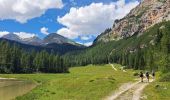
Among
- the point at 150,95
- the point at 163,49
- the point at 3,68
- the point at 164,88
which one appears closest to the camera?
the point at 150,95

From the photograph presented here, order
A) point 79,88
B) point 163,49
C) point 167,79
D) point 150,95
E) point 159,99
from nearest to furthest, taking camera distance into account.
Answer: point 159,99, point 150,95, point 79,88, point 167,79, point 163,49

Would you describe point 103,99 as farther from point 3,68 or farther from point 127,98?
point 3,68

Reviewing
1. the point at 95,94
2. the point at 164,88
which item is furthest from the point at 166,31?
the point at 95,94

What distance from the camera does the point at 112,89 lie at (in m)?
60.8

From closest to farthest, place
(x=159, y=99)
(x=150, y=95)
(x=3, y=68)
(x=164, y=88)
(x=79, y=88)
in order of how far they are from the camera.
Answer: (x=159, y=99)
(x=150, y=95)
(x=164, y=88)
(x=79, y=88)
(x=3, y=68)

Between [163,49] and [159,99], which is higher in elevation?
[163,49]

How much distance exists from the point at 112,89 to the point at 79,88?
6952 millimetres

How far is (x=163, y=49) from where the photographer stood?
113000 mm

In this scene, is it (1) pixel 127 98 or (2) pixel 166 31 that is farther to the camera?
(2) pixel 166 31

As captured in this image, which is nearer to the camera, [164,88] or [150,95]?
[150,95]

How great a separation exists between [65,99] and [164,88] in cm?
1906

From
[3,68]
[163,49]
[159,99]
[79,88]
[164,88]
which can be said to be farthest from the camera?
[3,68]

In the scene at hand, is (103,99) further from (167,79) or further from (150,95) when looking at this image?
(167,79)

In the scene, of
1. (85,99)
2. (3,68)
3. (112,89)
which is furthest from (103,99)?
(3,68)
